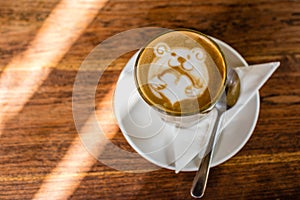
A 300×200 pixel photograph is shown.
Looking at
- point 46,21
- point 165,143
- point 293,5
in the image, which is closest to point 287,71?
point 293,5

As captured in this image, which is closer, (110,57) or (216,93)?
(216,93)

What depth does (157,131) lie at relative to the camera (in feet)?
3.16

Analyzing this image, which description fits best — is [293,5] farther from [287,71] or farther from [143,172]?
[143,172]

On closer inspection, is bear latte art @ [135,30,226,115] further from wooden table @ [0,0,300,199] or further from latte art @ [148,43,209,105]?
wooden table @ [0,0,300,199]

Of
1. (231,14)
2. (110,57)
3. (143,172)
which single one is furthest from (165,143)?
(231,14)

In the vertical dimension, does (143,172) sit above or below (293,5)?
below

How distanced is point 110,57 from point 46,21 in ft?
0.52

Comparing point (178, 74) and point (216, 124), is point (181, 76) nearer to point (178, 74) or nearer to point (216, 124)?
point (178, 74)

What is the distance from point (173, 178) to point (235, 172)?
0.12 meters

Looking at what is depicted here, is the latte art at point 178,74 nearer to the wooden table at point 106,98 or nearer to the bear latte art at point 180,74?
the bear latte art at point 180,74

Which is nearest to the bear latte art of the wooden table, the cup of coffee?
the cup of coffee

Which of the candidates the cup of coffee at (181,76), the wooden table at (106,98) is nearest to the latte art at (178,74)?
the cup of coffee at (181,76)

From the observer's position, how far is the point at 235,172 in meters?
0.98

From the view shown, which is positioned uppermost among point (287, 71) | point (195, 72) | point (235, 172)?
point (195, 72)
